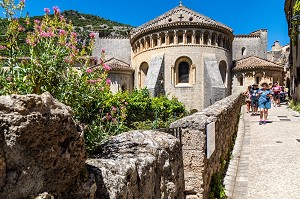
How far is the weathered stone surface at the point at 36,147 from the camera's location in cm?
110

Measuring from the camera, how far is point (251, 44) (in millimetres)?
37688

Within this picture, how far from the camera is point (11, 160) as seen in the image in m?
1.10

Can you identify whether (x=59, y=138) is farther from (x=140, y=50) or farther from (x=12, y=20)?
(x=140, y=50)

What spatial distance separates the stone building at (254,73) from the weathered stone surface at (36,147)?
92.5ft

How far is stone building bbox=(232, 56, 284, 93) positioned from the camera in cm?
2719

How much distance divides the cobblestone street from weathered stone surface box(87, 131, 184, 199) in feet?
7.78

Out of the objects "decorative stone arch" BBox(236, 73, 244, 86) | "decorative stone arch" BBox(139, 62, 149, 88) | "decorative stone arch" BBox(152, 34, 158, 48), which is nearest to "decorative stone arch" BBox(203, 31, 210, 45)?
"decorative stone arch" BBox(152, 34, 158, 48)

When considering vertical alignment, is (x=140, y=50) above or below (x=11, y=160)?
above

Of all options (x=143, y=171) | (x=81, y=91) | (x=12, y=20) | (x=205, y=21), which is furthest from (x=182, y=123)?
Answer: (x=205, y=21)

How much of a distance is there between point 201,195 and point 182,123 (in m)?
0.94

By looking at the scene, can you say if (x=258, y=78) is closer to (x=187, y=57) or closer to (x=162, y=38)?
(x=187, y=57)

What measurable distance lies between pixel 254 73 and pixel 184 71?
7.40 meters

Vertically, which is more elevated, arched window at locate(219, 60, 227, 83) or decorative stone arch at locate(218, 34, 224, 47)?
decorative stone arch at locate(218, 34, 224, 47)

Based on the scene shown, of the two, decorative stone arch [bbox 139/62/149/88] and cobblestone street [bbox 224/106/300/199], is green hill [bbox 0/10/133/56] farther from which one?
cobblestone street [bbox 224/106/300/199]
